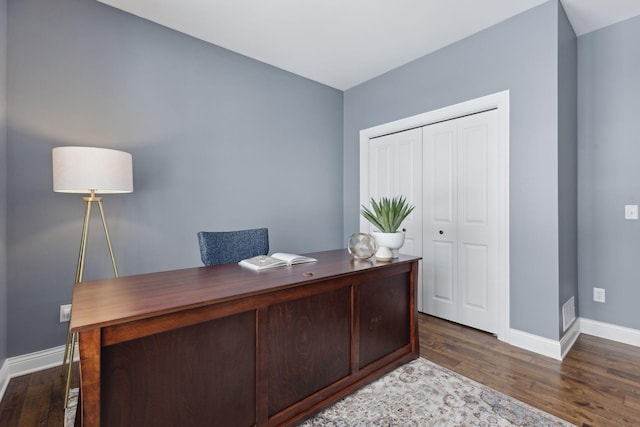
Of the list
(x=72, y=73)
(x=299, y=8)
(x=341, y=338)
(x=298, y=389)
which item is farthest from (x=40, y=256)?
(x=299, y=8)

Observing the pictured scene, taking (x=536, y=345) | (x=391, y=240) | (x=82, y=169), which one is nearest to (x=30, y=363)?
(x=82, y=169)

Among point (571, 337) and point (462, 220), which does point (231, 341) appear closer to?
point (462, 220)

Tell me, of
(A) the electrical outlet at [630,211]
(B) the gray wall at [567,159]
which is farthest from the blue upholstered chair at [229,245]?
(A) the electrical outlet at [630,211]

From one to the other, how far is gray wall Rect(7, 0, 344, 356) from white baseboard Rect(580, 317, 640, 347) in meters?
2.73

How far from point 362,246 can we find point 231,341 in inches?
37.8

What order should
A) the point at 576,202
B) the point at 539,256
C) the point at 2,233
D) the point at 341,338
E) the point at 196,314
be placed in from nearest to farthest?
the point at 196,314
the point at 341,338
the point at 2,233
the point at 539,256
the point at 576,202

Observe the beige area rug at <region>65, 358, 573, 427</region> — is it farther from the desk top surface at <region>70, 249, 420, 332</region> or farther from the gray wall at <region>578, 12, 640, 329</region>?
the gray wall at <region>578, 12, 640, 329</region>

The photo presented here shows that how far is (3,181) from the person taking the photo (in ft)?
6.23

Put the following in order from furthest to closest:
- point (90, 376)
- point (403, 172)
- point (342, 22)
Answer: point (403, 172), point (342, 22), point (90, 376)

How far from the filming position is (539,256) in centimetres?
234

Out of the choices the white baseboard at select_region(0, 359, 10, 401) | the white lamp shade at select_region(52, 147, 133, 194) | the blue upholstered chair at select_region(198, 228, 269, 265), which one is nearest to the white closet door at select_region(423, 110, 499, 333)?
the blue upholstered chair at select_region(198, 228, 269, 265)

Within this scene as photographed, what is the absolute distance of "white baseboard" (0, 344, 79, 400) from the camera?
1918 mm

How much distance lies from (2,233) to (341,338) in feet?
7.05

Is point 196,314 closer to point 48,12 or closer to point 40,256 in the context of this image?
point 40,256
